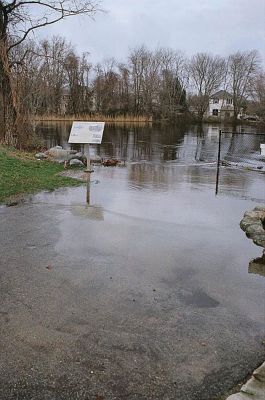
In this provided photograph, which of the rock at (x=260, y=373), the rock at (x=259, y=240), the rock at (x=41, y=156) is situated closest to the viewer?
the rock at (x=260, y=373)

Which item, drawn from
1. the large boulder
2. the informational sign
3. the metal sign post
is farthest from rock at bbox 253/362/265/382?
the large boulder

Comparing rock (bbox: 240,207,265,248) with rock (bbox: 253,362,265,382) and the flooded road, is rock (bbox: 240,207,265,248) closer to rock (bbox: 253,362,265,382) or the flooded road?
the flooded road

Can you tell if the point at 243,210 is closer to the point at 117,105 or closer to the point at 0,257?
the point at 0,257

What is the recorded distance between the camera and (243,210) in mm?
8344

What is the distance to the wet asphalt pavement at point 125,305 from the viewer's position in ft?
10.2

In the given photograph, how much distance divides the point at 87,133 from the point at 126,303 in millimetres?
8036

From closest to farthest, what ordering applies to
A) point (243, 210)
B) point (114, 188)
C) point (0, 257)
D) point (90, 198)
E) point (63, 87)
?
point (0, 257), point (243, 210), point (90, 198), point (114, 188), point (63, 87)

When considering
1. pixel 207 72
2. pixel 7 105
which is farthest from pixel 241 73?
pixel 7 105

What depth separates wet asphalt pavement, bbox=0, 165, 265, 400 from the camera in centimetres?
309

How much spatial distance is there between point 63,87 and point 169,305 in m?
74.0

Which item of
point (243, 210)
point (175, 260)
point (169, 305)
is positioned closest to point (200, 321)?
point (169, 305)

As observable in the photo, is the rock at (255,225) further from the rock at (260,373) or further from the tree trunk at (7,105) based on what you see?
the tree trunk at (7,105)

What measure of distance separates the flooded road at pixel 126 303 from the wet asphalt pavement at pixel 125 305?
0.04ft

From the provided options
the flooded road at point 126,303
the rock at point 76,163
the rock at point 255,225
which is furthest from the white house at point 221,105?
the flooded road at point 126,303
